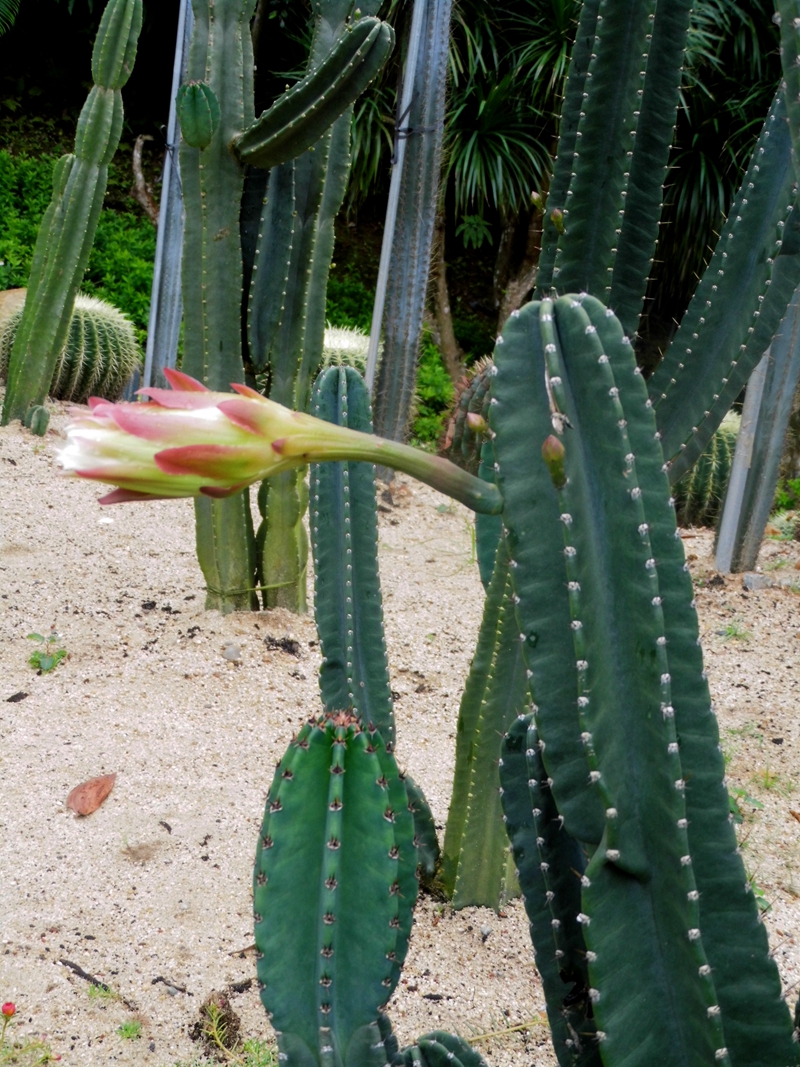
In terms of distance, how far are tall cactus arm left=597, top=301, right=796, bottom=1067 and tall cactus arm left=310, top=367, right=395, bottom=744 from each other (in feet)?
2.67

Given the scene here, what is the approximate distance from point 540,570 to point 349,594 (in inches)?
34.3

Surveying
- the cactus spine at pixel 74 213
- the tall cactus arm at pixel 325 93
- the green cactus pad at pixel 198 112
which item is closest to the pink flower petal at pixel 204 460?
the tall cactus arm at pixel 325 93

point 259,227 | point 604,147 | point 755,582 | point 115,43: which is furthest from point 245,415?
point 115,43

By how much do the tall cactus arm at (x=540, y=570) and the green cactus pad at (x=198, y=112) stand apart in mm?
1921

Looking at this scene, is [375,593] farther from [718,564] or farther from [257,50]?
[257,50]

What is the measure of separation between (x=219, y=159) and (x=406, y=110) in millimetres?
2006

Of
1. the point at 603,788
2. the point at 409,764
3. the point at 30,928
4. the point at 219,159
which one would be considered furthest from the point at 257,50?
the point at 603,788

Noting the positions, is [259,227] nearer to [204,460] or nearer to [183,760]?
[183,760]

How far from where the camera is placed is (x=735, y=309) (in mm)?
1590

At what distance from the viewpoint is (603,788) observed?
0.85 meters

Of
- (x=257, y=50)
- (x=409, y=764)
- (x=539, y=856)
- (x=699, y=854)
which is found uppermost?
(x=257, y=50)

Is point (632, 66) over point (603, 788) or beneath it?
over

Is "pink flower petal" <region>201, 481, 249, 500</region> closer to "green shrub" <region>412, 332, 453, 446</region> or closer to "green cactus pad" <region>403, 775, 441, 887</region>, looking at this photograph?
"green cactus pad" <region>403, 775, 441, 887</region>

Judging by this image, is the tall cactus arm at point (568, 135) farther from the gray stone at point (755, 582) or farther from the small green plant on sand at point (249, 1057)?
the gray stone at point (755, 582)
